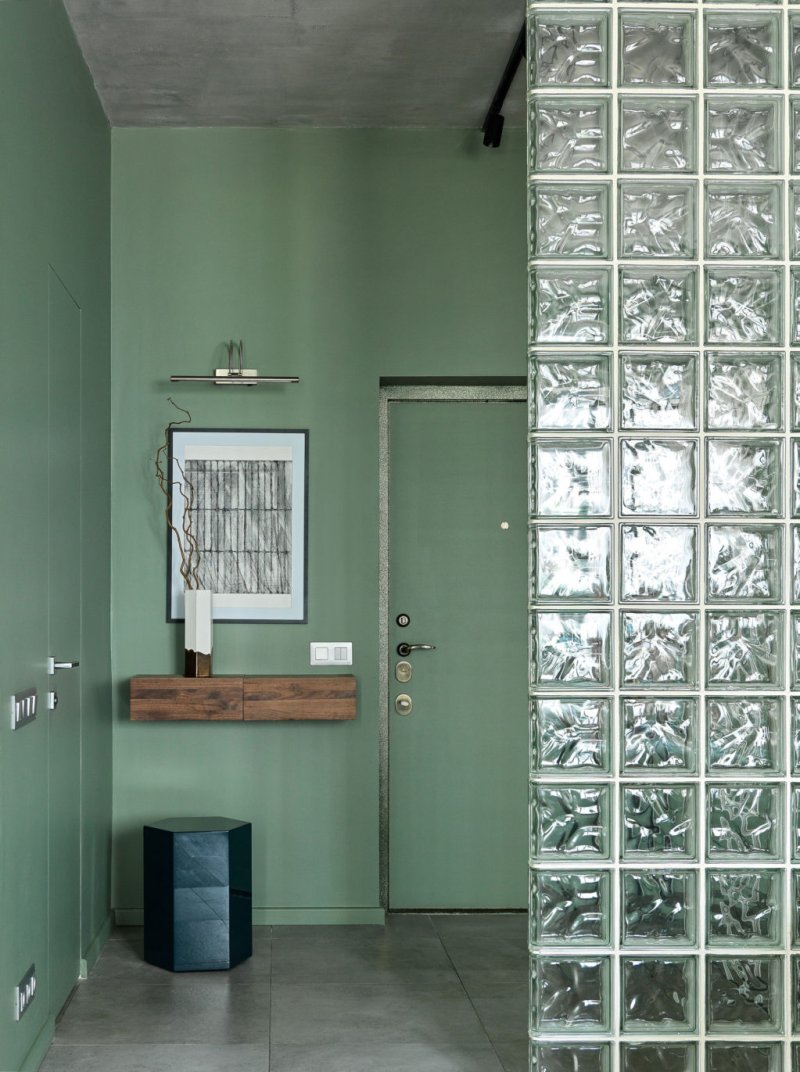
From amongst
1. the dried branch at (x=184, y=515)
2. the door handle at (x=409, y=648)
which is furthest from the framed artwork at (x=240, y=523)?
the door handle at (x=409, y=648)

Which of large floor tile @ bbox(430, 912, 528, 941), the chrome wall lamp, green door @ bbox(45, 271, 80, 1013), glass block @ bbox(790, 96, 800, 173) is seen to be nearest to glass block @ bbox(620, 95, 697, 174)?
glass block @ bbox(790, 96, 800, 173)

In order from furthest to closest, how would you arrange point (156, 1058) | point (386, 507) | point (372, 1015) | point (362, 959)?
point (386, 507) < point (362, 959) < point (372, 1015) < point (156, 1058)

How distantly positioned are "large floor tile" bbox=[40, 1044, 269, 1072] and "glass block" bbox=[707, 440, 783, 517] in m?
2.05

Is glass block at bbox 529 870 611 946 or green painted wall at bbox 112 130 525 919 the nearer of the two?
glass block at bbox 529 870 611 946

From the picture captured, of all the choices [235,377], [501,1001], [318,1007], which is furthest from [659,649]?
[235,377]

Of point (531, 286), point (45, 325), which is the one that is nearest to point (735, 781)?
point (531, 286)

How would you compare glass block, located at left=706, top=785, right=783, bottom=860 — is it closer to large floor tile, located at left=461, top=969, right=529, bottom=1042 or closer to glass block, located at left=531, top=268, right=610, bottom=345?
large floor tile, located at left=461, top=969, right=529, bottom=1042

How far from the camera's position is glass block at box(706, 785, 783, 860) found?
9.21ft

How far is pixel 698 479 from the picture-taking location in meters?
2.83

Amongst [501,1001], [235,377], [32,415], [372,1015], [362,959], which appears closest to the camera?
[32,415]

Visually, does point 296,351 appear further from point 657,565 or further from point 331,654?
point 657,565

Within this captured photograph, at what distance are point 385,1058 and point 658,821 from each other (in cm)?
116

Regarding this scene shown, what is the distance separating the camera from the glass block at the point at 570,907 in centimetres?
279

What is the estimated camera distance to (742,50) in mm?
2842
